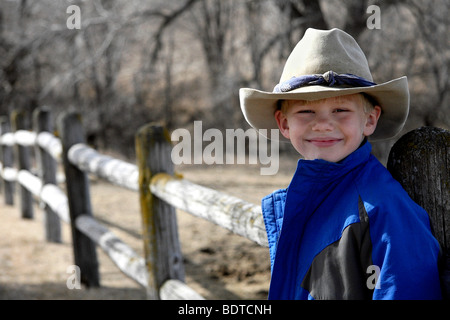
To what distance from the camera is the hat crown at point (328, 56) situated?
153 centimetres

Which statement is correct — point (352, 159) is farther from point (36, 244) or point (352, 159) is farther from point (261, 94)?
point (36, 244)

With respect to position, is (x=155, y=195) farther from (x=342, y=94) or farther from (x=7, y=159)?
(x=7, y=159)

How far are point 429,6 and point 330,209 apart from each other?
5519 millimetres

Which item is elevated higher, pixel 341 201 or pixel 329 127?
pixel 329 127

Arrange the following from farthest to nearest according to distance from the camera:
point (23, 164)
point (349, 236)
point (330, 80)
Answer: point (23, 164), point (330, 80), point (349, 236)

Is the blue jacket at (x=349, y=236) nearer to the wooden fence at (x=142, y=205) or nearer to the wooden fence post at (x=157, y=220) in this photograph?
the wooden fence at (x=142, y=205)

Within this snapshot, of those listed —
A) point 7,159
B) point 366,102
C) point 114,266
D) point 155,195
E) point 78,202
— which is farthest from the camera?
point 7,159

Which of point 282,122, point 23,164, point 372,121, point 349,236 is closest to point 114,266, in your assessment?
point 23,164

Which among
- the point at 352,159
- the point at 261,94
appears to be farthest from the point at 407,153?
the point at 261,94

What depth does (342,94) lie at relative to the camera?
4.85 ft

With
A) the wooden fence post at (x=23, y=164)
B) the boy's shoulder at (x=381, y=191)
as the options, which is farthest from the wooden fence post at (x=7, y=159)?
the boy's shoulder at (x=381, y=191)

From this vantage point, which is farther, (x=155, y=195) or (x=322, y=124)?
(x=155, y=195)

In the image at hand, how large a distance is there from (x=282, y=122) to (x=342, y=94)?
0.95 ft
